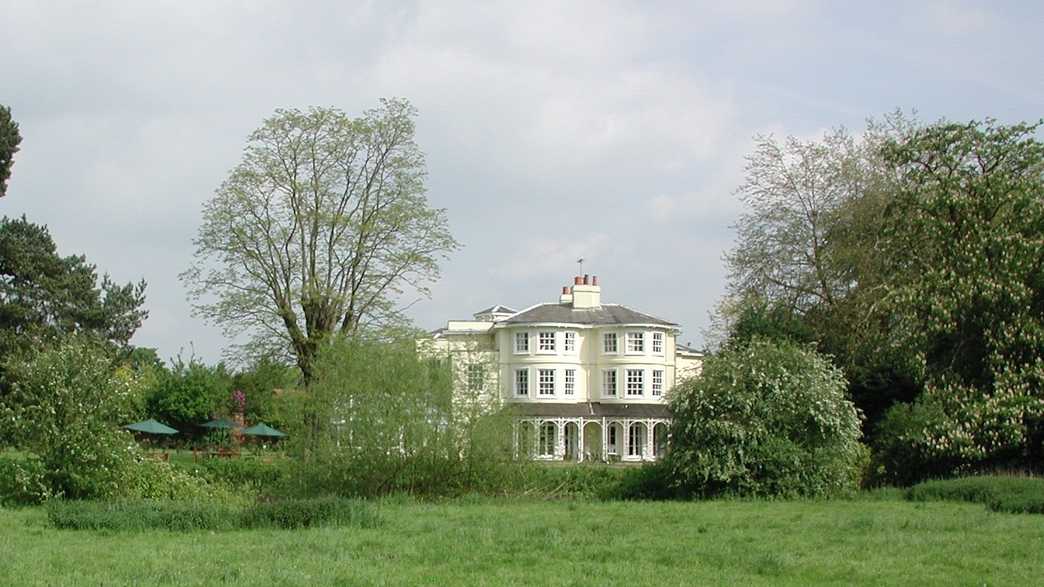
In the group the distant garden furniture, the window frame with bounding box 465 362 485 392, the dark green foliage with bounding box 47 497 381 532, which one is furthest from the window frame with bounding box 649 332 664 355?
the dark green foliage with bounding box 47 497 381 532

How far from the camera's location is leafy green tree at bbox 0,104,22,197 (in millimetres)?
41875

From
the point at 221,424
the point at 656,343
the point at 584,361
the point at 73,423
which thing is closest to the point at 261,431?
the point at 221,424

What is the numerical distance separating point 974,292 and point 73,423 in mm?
23102

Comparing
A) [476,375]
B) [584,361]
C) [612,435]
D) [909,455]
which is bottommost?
[909,455]

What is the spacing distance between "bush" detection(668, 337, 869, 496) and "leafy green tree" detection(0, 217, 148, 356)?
24.6 meters

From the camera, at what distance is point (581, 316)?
Answer: 7075 centimetres

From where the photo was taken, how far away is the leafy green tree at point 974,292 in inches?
1166

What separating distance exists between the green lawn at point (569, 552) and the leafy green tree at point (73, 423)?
164 inches

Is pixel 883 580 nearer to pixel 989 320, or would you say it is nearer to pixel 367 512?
pixel 367 512

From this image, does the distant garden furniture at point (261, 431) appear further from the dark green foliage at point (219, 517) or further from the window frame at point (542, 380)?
the dark green foliage at point (219, 517)

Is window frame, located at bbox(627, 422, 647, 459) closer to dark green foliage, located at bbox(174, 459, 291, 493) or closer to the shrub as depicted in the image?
dark green foliage, located at bbox(174, 459, 291, 493)

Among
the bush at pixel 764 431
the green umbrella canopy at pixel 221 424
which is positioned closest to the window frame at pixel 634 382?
the green umbrella canopy at pixel 221 424

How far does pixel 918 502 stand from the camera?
1006 inches

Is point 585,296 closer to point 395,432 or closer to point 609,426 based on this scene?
point 609,426
